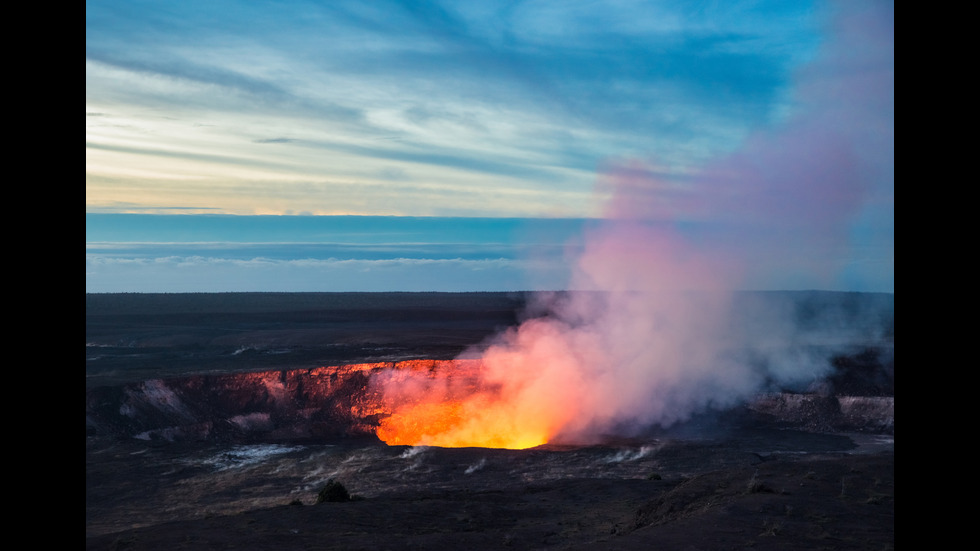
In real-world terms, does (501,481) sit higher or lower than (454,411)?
lower

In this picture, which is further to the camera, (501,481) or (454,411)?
(454,411)

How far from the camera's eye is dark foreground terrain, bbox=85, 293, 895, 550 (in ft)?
41.6

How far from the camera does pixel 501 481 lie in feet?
63.0

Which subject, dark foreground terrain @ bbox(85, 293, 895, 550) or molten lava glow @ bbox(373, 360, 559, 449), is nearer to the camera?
dark foreground terrain @ bbox(85, 293, 895, 550)

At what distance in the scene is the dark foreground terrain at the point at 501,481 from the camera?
1268cm
